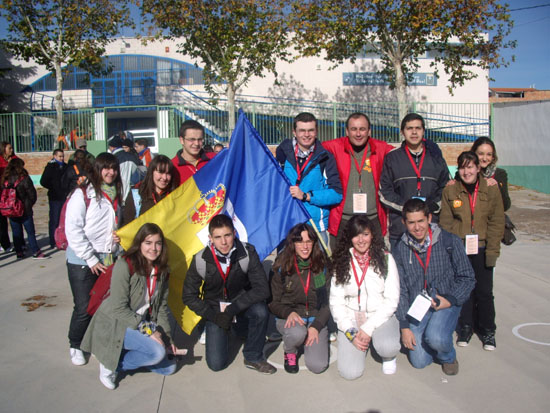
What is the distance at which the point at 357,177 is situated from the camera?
484 cm

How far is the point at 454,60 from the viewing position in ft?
62.2

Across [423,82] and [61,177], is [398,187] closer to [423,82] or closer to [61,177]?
[61,177]

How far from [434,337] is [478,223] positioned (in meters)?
1.15

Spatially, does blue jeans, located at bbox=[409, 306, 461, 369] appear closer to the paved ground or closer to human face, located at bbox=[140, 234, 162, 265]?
the paved ground

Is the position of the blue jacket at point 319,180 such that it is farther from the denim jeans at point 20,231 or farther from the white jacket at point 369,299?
the denim jeans at point 20,231

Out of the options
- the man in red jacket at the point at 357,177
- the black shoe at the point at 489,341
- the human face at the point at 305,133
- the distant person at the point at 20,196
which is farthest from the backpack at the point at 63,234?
the distant person at the point at 20,196

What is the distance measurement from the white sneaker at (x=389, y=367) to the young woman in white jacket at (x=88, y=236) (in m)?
2.44

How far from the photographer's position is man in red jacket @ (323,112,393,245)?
4.79 metres

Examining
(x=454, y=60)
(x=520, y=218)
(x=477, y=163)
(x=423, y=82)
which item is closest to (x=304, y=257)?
(x=477, y=163)

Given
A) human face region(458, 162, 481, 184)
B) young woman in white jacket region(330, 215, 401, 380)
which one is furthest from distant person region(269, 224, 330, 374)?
human face region(458, 162, 481, 184)

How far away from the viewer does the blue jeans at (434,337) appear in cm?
401

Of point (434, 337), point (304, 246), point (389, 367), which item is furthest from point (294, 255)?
point (434, 337)

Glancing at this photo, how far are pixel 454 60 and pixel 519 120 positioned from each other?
10.8 feet

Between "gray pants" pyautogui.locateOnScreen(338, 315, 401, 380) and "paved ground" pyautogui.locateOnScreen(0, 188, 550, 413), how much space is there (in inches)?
3.3
